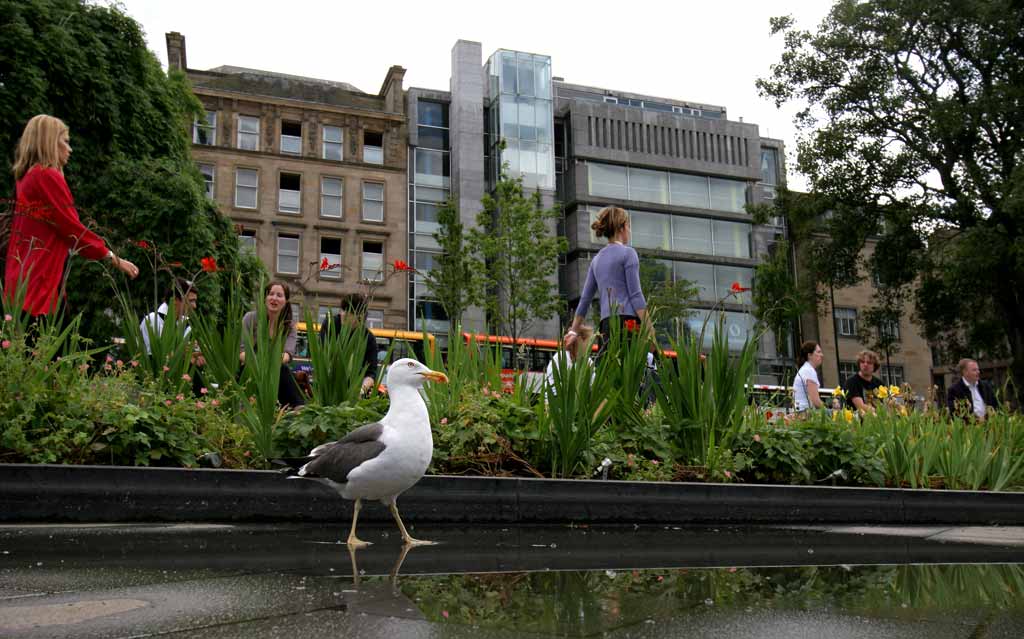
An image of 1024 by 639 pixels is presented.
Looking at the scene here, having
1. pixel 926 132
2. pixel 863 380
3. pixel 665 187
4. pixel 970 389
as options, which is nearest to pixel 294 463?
pixel 863 380

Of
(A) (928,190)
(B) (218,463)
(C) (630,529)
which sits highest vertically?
(A) (928,190)

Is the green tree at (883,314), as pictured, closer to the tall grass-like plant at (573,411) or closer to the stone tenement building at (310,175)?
the stone tenement building at (310,175)

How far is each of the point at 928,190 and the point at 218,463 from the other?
26.1 meters

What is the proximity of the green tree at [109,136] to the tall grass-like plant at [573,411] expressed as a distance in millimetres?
14354

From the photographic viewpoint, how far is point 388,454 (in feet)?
12.1

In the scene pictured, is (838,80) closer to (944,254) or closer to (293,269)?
(944,254)

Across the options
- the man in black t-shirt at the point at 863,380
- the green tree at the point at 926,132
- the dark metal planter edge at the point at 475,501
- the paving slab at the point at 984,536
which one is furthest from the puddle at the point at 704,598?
the green tree at the point at 926,132

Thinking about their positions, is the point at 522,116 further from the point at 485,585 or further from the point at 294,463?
the point at 485,585

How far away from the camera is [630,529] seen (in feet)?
15.5

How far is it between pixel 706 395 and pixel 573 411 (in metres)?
0.98

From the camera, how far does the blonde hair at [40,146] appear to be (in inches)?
224

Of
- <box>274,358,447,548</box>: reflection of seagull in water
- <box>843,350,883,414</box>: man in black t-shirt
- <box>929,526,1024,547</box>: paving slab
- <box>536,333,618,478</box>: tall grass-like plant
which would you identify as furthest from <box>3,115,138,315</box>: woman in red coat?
<box>843,350,883,414</box>: man in black t-shirt

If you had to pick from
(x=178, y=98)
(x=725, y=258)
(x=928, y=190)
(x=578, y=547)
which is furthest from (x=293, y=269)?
(x=578, y=547)

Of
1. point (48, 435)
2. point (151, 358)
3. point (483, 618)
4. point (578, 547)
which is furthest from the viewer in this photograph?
point (151, 358)
